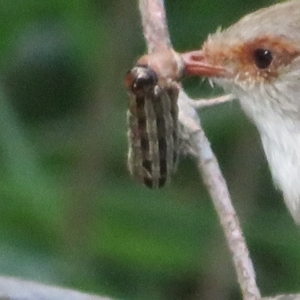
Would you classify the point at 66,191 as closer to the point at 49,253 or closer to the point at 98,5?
the point at 49,253

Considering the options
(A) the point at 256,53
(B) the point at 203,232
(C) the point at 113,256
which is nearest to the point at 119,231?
(C) the point at 113,256

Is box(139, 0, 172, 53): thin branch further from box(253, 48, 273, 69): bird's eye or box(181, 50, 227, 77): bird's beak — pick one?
box(253, 48, 273, 69): bird's eye

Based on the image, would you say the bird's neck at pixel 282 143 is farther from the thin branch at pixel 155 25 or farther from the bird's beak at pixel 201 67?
the thin branch at pixel 155 25

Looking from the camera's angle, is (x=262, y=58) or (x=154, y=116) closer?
(x=154, y=116)

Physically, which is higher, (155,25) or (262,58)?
(155,25)

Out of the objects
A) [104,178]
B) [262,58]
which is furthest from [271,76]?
[104,178]

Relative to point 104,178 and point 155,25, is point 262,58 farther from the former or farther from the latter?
point 104,178
